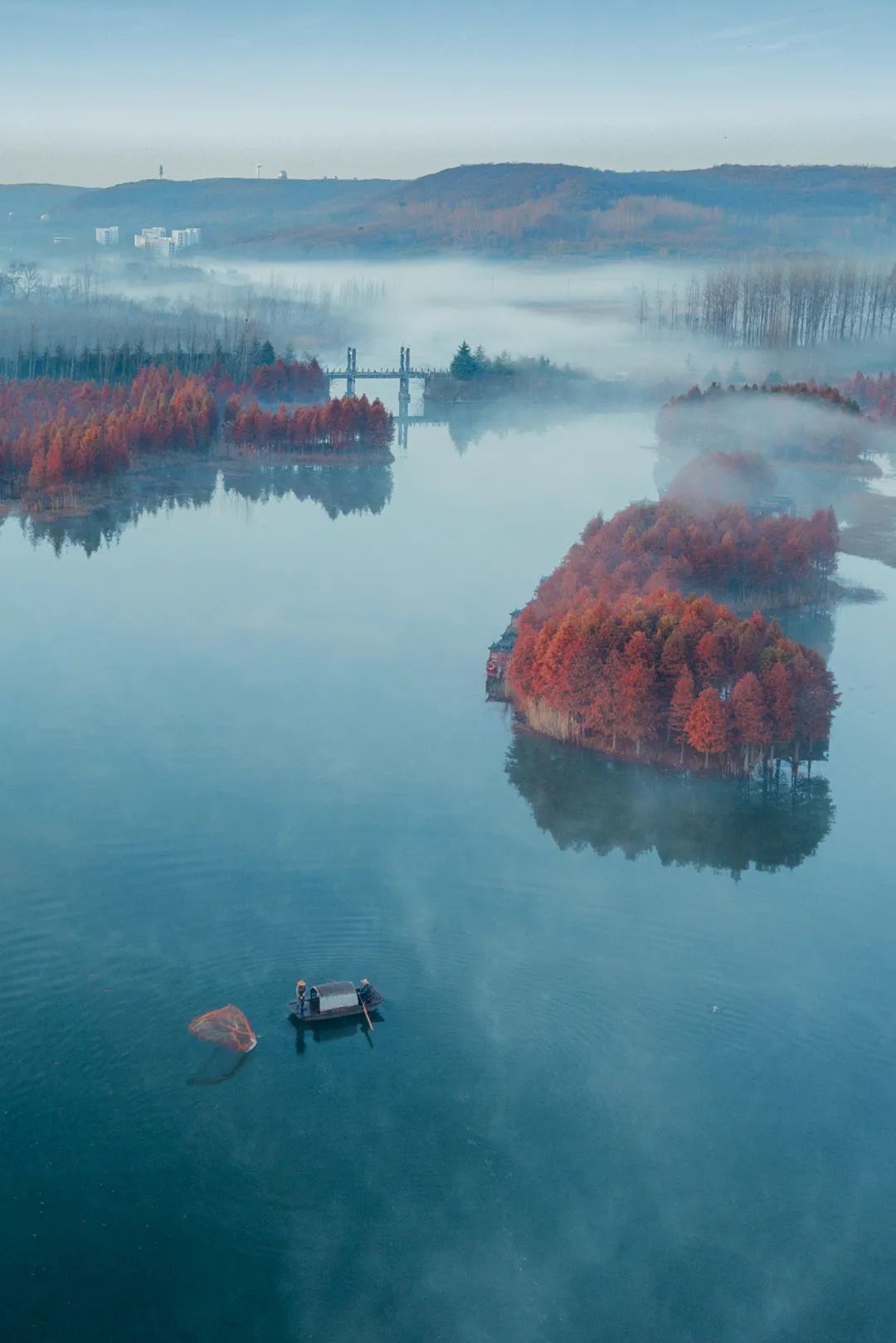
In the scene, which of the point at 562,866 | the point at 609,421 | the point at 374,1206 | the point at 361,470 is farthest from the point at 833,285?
the point at 374,1206

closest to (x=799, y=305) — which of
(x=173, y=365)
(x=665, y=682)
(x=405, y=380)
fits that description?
(x=405, y=380)

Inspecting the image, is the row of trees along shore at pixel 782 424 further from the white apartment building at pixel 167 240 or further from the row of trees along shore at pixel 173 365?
the white apartment building at pixel 167 240

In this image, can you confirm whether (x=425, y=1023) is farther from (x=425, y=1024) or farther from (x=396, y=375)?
(x=396, y=375)

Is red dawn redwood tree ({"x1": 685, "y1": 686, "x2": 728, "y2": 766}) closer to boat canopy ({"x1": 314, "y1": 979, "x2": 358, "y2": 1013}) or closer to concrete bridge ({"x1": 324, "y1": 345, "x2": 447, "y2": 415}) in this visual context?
boat canopy ({"x1": 314, "y1": 979, "x2": 358, "y2": 1013})

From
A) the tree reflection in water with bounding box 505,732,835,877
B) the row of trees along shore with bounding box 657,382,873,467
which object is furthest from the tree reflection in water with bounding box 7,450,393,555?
the tree reflection in water with bounding box 505,732,835,877

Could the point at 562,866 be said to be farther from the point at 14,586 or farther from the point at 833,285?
the point at 833,285

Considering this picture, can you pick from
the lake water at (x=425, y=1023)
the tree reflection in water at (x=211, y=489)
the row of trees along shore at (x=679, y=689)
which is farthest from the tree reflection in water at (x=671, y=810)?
the tree reflection in water at (x=211, y=489)
